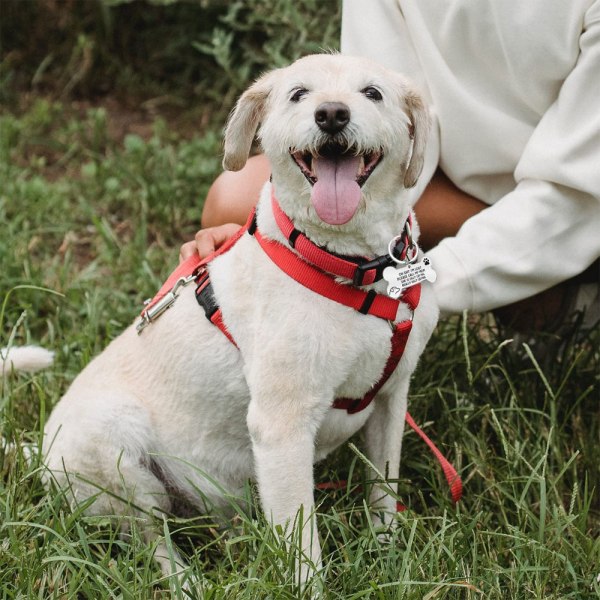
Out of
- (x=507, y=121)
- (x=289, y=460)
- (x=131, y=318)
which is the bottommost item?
(x=131, y=318)

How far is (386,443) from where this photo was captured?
254 cm

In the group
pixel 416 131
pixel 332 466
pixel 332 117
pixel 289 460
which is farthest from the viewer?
pixel 332 466

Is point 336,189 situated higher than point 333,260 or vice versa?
point 336,189

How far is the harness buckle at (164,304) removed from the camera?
99.4 inches

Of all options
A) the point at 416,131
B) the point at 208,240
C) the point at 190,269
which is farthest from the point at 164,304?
the point at 416,131

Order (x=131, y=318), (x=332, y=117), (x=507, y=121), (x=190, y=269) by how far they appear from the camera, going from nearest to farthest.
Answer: (x=332, y=117) → (x=190, y=269) → (x=507, y=121) → (x=131, y=318)

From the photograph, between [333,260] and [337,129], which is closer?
[337,129]

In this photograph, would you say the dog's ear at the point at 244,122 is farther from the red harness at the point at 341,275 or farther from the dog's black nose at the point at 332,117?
the dog's black nose at the point at 332,117

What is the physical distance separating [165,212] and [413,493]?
6.75 feet

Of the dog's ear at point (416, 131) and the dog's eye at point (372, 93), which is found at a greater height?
the dog's eye at point (372, 93)

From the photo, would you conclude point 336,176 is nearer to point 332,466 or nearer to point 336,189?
point 336,189

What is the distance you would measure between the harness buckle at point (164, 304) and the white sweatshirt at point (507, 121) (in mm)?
797

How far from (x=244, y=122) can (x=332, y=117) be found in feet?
1.25

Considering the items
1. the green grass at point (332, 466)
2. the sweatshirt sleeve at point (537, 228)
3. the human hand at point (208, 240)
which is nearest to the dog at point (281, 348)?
the green grass at point (332, 466)
